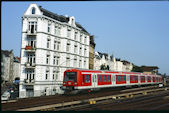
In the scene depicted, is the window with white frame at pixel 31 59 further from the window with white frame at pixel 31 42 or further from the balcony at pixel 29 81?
the balcony at pixel 29 81

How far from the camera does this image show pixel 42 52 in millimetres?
43531

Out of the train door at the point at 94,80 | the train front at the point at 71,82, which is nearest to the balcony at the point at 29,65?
the train front at the point at 71,82

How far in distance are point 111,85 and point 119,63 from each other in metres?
83.9

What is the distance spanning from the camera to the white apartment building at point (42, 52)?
42975 mm

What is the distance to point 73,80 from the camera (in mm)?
31828

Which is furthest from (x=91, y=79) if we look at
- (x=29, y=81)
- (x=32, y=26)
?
(x=32, y=26)

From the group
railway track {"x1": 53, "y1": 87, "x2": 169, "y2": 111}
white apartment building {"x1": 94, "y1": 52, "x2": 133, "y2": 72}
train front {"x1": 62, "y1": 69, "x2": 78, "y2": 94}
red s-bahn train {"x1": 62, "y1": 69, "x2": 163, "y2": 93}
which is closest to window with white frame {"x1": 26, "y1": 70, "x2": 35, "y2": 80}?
red s-bahn train {"x1": 62, "y1": 69, "x2": 163, "y2": 93}

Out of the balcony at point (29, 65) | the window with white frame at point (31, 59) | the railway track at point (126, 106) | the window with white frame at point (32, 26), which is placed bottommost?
the railway track at point (126, 106)

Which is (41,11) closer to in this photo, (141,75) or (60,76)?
(60,76)

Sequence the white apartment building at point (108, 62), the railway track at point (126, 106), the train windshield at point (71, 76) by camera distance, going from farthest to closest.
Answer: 1. the white apartment building at point (108, 62)
2. the train windshield at point (71, 76)
3. the railway track at point (126, 106)

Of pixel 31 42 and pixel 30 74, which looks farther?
Answer: pixel 31 42

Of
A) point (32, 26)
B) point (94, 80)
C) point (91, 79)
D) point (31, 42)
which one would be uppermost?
point (32, 26)

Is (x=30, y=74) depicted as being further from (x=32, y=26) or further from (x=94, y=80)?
(x=94, y=80)

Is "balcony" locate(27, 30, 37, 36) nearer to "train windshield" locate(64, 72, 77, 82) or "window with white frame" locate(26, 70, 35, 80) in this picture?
"window with white frame" locate(26, 70, 35, 80)
